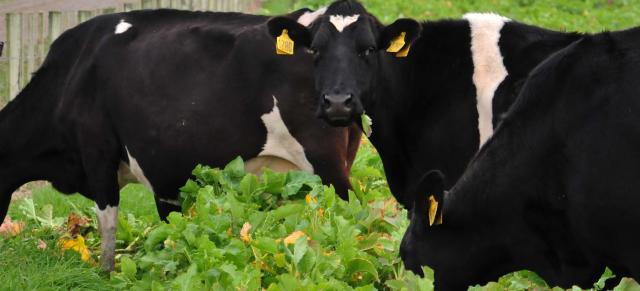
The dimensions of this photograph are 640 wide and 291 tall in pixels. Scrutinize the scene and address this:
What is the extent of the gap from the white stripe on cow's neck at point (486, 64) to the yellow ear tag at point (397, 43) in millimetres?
431

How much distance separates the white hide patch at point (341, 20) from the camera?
7363mm

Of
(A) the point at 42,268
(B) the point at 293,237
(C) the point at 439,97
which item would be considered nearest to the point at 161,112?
(A) the point at 42,268

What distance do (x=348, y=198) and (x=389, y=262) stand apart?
1.45 meters

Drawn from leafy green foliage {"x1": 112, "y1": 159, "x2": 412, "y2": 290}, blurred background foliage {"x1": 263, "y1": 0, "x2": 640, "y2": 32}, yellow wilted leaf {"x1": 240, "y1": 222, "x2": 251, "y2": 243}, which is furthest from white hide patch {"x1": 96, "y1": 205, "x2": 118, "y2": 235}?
blurred background foliage {"x1": 263, "y1": 0, "x2": 640, "y2": 32}

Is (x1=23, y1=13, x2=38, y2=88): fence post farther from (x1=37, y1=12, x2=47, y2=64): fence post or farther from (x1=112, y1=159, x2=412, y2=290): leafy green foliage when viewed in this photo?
(x1=112, y1=159, x2=412, y2=290): leafy green foliage

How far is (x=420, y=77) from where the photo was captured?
293 inches

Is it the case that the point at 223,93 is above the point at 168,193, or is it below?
above

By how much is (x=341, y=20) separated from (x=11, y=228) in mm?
2777

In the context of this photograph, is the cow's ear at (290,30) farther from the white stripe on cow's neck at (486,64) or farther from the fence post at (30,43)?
the fence post at (30,43)

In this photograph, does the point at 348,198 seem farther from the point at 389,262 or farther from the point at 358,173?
the point at 389,262

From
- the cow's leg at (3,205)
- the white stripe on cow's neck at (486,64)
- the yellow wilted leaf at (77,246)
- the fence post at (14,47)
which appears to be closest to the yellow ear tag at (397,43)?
the white stripe on cow's neck at (486,64)

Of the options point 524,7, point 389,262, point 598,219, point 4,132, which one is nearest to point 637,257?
point 598,219

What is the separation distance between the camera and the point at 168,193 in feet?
26.2

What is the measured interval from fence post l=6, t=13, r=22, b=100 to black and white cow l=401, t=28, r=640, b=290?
5782 millimetres
